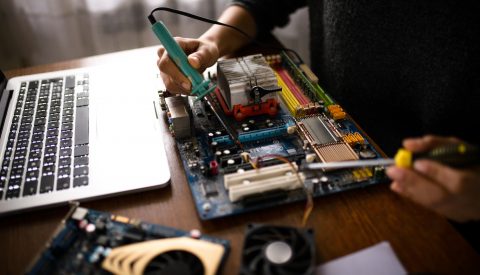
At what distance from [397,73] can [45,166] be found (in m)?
0.93

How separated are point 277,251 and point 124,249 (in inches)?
10.4

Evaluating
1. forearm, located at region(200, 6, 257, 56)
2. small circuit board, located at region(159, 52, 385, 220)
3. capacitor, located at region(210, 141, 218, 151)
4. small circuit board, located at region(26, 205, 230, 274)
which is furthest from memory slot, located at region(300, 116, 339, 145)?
forearm, located at region(200, 6, 257, 56)

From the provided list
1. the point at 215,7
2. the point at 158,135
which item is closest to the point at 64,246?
the point at 158,135

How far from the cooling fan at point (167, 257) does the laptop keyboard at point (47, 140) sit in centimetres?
23

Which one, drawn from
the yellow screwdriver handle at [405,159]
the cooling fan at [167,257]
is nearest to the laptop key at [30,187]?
the cooling fan at [167,257]

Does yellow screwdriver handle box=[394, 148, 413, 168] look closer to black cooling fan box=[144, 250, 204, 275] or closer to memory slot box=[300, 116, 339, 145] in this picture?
memory slot box=[300, 116, 339, 145]

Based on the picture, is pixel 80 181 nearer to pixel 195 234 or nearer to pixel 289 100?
pixel 195 234

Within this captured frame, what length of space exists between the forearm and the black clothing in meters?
0.03

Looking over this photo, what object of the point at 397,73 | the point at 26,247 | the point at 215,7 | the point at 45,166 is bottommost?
the point at 26,247

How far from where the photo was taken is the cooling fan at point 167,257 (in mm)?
643

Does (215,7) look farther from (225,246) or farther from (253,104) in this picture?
(225,246)

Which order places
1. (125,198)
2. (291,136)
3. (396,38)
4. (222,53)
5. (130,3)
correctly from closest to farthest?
(125,198) < (291,136) < (396,38) < (222,53) < (130,3)

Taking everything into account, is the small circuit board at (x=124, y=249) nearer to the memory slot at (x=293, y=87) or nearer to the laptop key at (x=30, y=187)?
the laptop key at (x=30, y=187)

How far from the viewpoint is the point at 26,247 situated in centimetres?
73
